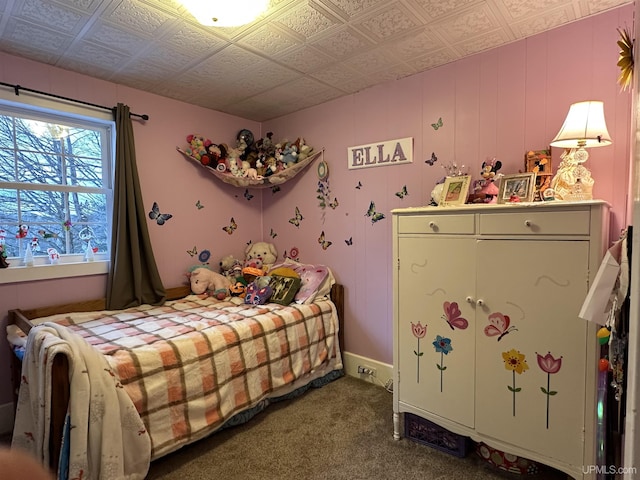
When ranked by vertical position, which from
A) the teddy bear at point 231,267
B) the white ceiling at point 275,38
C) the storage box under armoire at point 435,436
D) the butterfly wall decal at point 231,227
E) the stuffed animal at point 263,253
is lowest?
the storage box under armoire at point 435,436

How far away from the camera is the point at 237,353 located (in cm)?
211

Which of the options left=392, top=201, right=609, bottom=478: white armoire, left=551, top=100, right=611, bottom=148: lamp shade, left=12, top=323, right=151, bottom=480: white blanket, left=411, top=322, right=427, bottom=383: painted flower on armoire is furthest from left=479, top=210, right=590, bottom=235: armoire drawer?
Answer: left=12, top=323, right=151, bottom=480: white blanket

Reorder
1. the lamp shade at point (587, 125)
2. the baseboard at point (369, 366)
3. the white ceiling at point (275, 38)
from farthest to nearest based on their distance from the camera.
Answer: the baseboard at point (369, 366)
the white ceiling at point (275, 38)
the lamp shade at point (587, 125)

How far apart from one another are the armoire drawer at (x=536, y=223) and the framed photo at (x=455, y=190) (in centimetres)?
34

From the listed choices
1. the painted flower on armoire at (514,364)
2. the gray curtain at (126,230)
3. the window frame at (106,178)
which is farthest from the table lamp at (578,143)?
the window frame at (106,178)

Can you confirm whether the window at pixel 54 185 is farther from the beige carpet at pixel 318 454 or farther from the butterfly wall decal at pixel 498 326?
the butterfly wall decal at pixel 498 326

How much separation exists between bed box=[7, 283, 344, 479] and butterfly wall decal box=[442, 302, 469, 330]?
1.09 metres

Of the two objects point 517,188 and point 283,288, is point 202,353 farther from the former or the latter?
point 517,188

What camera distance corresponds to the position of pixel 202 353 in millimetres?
1939

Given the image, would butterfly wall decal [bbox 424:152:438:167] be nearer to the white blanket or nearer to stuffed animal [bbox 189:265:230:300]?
stuffed animal [bbox 189:265:230:300]

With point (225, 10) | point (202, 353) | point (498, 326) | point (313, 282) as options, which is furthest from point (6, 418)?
point (498, 326)

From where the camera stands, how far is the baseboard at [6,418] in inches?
83.7

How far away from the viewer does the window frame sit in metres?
2.17

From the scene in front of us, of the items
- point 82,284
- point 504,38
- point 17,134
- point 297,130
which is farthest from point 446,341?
point 17,134
